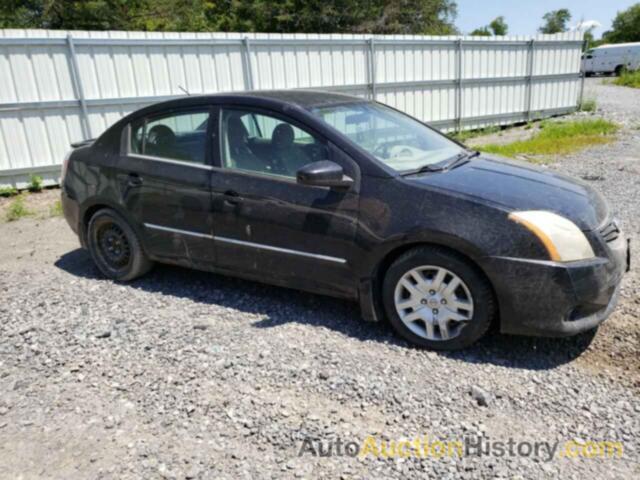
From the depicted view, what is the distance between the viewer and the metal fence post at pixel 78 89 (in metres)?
8.42

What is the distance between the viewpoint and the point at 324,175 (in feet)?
11.1

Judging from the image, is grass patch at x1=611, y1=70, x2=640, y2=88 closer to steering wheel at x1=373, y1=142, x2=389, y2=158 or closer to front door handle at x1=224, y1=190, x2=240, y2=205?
steering wheel at x1=373, y1=142, x2=389, y2=158

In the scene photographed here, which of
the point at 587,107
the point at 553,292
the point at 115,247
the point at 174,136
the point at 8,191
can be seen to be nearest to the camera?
the point at 553,292

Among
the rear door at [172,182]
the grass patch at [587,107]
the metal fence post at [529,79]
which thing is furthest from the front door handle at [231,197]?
the grass patch at [587,107]

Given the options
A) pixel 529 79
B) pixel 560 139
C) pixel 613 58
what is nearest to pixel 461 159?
pixel 560 139

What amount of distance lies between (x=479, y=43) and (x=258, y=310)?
1196 cm

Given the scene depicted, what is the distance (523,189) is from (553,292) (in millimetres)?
714

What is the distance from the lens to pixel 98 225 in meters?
4.80

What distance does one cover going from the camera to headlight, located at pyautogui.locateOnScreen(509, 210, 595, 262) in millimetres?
3018

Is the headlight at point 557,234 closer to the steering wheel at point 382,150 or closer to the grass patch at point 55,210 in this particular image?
the steering wheel at point 382,150

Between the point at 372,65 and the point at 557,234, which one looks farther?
the point at 372,65

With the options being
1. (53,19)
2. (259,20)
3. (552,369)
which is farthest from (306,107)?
(259,20)

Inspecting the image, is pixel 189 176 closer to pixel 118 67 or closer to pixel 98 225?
pixel 98 225

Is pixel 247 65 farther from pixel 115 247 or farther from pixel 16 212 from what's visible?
pixel 115 247
